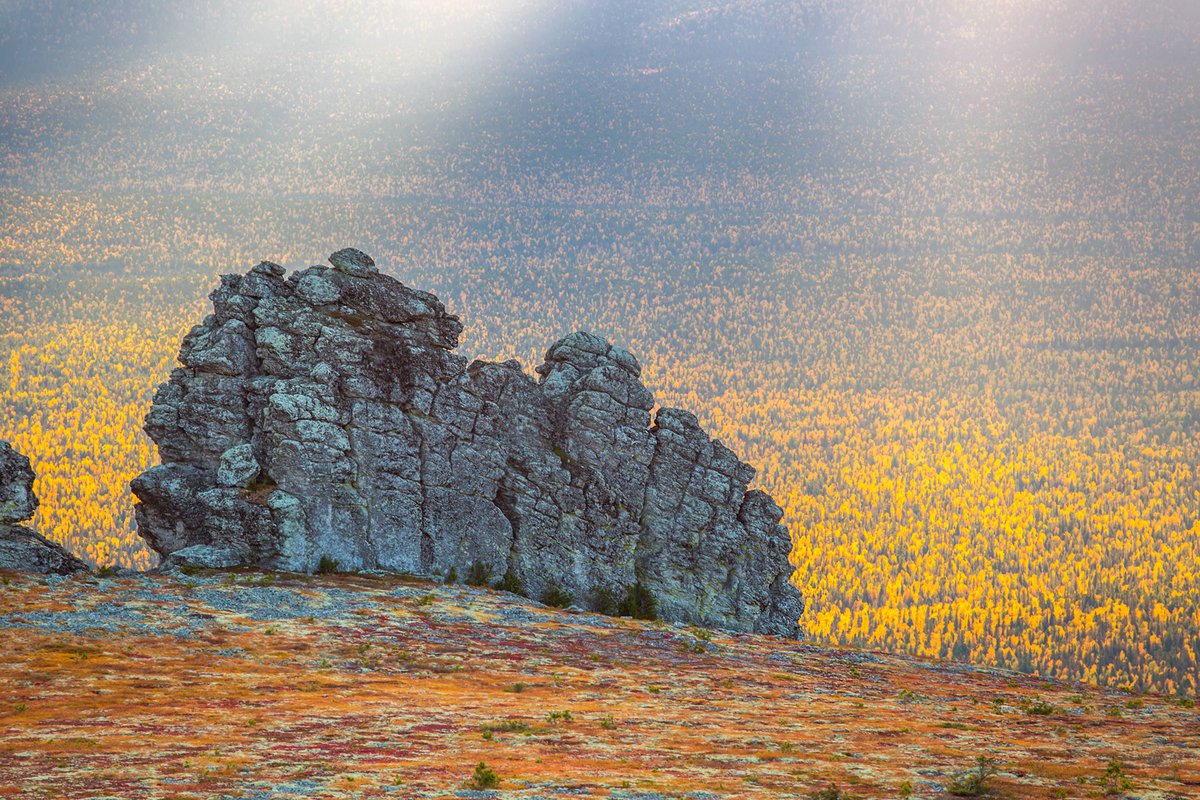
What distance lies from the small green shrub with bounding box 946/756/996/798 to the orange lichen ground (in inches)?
16.3

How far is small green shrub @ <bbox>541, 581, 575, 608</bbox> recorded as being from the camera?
81.1m

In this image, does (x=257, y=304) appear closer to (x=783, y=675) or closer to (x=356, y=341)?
(x=356, y=341)

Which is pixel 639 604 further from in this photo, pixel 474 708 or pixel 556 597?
pixel 474 708

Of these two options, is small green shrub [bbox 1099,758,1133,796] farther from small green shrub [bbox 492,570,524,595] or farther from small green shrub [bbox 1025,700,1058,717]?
small green shrub [bbox 492,570,524,595]

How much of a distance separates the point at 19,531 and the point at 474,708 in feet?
107

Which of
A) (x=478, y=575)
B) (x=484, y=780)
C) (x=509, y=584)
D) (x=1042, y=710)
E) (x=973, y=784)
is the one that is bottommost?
(x=484, y=780)

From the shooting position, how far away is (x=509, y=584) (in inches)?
3145

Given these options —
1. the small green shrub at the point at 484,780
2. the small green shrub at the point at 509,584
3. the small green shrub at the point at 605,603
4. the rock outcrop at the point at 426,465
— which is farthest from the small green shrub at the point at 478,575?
the small green shrub at the point at 484,780

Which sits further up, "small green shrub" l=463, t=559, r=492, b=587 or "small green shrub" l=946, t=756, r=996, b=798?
"small green shrub" l=463, t=559, r=492, b=587

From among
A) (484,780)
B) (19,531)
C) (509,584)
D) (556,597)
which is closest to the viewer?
(484,780)

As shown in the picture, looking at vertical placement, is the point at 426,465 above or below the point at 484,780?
above

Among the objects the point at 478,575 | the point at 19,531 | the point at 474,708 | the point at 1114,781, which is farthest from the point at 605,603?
the point at 1114,781

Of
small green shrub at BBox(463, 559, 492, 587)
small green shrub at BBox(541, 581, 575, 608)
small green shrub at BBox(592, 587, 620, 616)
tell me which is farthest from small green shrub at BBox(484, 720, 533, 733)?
small green shrub at BBox(592, 587, 620, 616)

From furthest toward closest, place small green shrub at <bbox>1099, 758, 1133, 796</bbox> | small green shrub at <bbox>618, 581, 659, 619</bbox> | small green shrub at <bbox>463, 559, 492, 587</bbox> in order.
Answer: small green shrub at <bbox>618, 581, 659, 619</bbox> → small green shrub at <bbox>463, 559, 492, 587</bbox> → small green shrub at <bbox>1099, 758, 1133, 796</bbox>
